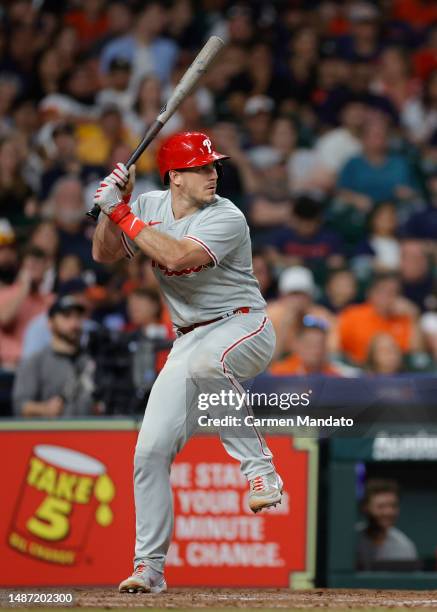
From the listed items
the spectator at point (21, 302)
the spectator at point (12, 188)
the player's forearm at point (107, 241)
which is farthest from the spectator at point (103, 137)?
the player's forearm at point (107, 241)

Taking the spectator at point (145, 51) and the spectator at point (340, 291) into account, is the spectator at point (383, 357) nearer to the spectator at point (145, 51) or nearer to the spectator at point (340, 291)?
the spectator at point (340, 291)

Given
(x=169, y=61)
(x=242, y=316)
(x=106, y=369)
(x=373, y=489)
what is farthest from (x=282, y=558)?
(x=169, y=61)

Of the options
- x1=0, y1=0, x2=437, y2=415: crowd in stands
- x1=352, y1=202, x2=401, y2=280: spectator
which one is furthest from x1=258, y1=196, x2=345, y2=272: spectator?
x1=352, y1=202, x2=401, y2=280: spectator

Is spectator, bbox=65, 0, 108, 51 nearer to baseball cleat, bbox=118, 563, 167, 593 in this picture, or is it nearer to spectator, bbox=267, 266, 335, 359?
spectator, bbox=267, 266, 335, 359

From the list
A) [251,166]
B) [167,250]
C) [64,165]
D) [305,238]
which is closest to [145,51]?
[251,166]

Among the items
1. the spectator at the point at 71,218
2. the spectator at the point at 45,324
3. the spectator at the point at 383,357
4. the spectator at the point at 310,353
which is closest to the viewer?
the spectator at the point at 310,353

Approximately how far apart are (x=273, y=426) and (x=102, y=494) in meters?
1.01

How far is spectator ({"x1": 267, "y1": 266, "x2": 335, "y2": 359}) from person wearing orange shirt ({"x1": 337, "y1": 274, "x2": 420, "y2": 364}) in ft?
0.53

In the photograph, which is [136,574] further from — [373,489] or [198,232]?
[373,489]

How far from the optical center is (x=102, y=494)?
709 cm

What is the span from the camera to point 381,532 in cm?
718

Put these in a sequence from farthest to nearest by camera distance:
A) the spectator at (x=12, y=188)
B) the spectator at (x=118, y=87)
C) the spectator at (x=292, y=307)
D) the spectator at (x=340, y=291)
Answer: the spectator at (x=118, y=87), the spectator at (x=12, y=188), the spectator at (x=340, y=291), the spectator at (x=292, y=307)

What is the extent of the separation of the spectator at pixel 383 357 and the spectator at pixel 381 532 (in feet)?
4.06

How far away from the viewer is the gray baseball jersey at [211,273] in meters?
5.43
